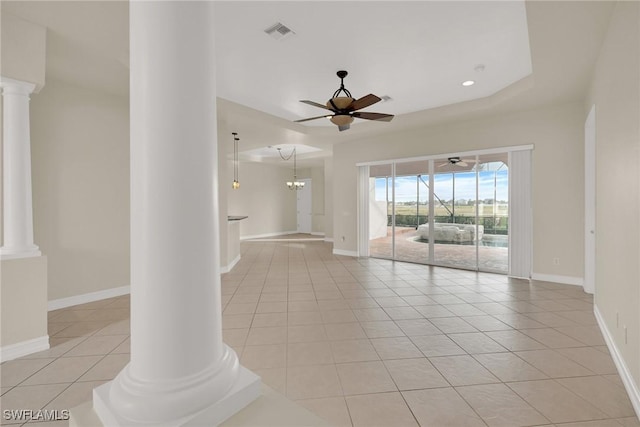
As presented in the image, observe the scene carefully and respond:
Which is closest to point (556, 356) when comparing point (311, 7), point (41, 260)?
point (311, 7)

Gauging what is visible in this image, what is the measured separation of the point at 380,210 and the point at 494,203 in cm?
268

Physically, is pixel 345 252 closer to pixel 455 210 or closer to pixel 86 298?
pixel 455 210

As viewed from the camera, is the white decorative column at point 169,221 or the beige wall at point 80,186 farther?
the beige wall at point 80,186

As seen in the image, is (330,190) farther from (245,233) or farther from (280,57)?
(280,57)

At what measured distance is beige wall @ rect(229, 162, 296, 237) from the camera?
1119 cm

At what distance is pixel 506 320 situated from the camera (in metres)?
3.36

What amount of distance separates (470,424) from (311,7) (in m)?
3.50

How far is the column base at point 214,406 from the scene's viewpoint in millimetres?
1098

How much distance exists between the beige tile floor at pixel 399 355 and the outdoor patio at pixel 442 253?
1.35 meters

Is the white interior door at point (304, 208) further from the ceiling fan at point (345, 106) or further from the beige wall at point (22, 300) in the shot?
the beige wall at point (22, 300)

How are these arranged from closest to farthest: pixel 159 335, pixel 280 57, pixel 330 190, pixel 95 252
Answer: pixel 159 335, pixel 280 57, pixel 95 252, pixel 330 190

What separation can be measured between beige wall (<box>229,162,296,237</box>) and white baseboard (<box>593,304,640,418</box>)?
32.5 feet

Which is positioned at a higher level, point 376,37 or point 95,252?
point 376,37

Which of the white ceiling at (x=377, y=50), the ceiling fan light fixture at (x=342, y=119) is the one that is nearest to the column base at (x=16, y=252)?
the white ceiling at (x=377, y=50)
